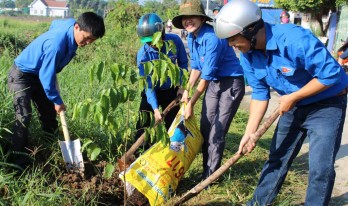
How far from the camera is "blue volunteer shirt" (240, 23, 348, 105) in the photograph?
2492 millimetres

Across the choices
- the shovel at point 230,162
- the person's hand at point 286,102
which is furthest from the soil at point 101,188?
the person's hand at point 286,102

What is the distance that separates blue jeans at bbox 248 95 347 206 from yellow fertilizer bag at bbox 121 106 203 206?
0.81 m

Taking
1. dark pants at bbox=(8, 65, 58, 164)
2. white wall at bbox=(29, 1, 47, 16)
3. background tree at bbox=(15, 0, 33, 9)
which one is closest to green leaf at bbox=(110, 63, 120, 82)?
dark pants at bbox=(8, 65, 58, 164)

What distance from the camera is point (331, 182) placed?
2.87 metres

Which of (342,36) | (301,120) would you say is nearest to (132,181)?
(301,120)

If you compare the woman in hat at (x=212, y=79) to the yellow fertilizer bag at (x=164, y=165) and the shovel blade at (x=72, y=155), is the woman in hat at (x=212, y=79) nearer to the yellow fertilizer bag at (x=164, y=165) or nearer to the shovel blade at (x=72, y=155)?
the yellow fertilizer bag at (x=164, y=165)

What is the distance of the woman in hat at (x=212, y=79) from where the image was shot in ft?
11.4

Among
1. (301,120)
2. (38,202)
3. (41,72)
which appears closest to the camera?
(38,202)

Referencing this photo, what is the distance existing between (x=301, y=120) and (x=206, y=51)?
3.30 ft

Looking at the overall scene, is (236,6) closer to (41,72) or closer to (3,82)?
(41,72)

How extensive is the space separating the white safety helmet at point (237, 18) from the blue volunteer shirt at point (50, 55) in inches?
55.0

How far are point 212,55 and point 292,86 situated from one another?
86cm

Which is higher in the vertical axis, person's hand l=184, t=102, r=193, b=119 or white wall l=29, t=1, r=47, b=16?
person's hand l=184, t=102, r=193, b=119

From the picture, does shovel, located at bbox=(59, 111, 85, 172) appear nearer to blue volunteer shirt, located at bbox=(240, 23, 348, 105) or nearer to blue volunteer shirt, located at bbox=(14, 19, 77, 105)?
blue volunteer shirt, located at bbox=(14, 19, 77, 105)
